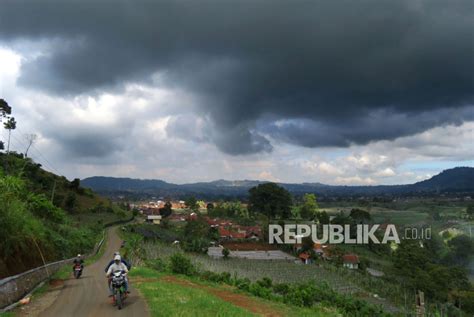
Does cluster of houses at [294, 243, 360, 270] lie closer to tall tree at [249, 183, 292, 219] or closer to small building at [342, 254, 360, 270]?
small building at [342, 254, 360, 270]

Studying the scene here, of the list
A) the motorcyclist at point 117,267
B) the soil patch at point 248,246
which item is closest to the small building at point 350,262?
the soil patch at point 248,246

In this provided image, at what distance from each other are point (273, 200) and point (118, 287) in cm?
12263

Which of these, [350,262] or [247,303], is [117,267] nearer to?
[247,303]

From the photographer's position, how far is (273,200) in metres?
134

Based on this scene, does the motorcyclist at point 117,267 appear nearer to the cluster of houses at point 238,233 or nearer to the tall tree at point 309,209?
the cluster of houses at point 238,233

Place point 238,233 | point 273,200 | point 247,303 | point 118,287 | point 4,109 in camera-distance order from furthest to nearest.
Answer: point 273,200, point 238,233, point 4,109, point 247,303, point 118,287

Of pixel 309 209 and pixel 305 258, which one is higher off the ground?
pixel 309 209

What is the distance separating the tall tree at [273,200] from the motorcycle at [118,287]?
120302 mm

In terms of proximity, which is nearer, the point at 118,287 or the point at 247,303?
the point at 118,287

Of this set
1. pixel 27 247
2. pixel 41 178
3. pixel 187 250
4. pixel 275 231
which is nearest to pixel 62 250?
pixel 27 247

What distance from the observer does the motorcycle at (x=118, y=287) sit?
12867 mm

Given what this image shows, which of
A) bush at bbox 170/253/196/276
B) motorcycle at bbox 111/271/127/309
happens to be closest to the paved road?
motorcycle at bbox 111/271/127/309

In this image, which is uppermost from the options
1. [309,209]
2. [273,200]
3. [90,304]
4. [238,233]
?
[273,200]

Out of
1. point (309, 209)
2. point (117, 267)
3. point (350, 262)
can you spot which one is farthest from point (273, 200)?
point (117, 267)
